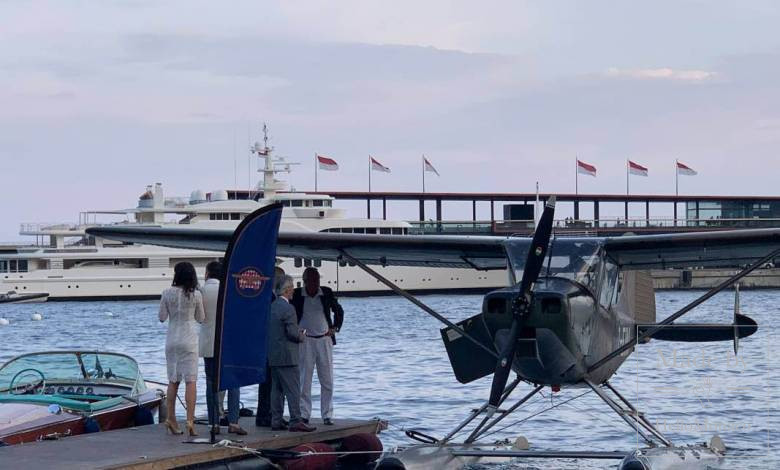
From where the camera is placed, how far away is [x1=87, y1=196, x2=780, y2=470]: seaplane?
404 inches

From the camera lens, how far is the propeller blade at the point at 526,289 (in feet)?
33.0

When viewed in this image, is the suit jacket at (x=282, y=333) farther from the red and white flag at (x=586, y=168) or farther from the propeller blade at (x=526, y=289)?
the red and white flag at (x=586, y=168)

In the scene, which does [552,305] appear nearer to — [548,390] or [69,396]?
[69,396]

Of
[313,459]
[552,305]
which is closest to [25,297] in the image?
[313,459]

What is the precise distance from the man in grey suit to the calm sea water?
9.20 feet

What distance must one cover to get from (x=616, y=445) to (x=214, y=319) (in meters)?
6.45

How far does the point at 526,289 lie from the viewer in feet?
33.0

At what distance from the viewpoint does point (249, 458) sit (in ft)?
33.0

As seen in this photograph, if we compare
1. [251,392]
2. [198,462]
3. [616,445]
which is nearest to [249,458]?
[198,462]

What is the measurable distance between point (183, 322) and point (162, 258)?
183ft

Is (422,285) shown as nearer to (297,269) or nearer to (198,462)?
(297,269)

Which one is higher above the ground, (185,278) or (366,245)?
(366,245)

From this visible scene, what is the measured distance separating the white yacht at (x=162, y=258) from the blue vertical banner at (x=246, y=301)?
5077 centimetres

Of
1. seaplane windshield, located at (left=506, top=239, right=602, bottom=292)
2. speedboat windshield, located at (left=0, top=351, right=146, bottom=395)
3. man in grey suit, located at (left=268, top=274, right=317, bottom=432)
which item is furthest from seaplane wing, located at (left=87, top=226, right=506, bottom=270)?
man in grey suit, located at (left=268, top=274, right=317, bottom=432)
